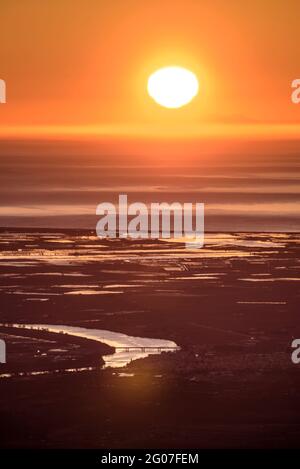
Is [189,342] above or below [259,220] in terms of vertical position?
below

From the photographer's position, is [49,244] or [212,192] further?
[212,192]

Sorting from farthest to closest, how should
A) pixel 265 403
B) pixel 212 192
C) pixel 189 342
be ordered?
pixel 212 192 → pixel 189 342 → pixel 265 403

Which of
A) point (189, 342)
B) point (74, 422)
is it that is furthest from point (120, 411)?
point (189, 342)

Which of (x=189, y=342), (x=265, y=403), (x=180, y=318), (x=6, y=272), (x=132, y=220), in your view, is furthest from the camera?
(x=132, y=220)

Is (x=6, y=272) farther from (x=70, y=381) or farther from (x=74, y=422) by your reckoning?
(x=74, y=422)

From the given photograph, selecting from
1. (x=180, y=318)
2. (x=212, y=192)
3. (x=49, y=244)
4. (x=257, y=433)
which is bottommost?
(x=257, y=433)

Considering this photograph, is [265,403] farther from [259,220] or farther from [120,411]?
[259,220]
